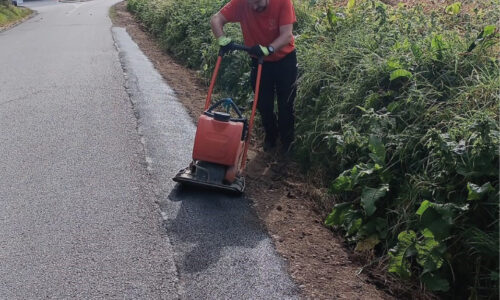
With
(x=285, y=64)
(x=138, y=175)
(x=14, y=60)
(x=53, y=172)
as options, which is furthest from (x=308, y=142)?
(x=14, y=60)

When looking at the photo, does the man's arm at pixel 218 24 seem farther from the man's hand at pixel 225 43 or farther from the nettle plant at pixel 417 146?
the nettle plant at pixel 417 146

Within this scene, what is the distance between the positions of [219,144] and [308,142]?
1.23 meters

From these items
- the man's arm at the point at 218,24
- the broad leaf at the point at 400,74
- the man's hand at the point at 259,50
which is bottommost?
the broad leaf at the point at 400,74

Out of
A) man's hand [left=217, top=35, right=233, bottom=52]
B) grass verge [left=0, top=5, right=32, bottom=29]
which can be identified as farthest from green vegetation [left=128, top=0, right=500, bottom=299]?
grass verge [left=0, top=5, right=32, bottom=29]

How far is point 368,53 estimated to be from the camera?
20.8ft

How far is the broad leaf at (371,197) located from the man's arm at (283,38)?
1890mm

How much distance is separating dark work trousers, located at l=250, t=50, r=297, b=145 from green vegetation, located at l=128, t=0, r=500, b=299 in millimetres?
230

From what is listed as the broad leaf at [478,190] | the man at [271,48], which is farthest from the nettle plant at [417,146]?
the man at [271,48]

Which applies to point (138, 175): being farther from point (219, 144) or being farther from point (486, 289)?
point (486, 289)

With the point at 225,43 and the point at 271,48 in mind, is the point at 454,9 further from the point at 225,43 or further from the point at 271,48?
the point at 225,43

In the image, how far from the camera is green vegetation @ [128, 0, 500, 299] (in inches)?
148

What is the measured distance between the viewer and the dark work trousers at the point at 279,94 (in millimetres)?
6137

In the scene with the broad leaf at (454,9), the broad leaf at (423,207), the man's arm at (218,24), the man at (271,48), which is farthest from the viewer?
the broad leaf at (454,9)

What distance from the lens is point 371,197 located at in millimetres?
4395
